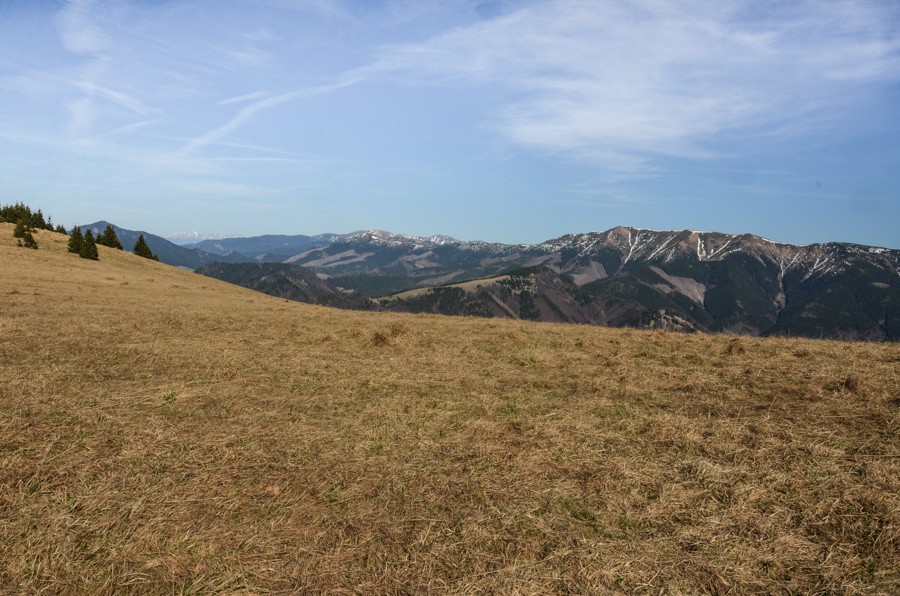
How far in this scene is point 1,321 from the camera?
17688 millimetres

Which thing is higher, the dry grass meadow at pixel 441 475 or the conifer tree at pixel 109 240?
the conifer tree at pixel 109 240

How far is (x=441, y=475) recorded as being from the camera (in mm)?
7539

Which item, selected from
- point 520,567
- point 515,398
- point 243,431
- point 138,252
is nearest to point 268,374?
point 243,431

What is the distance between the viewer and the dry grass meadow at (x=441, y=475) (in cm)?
527

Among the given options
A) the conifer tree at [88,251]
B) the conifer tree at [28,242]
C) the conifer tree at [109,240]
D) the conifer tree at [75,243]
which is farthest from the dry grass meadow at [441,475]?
the conifer tree at [109,240]

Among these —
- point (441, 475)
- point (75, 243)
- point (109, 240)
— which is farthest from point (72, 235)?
point (441, 475)

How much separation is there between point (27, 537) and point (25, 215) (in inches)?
4148

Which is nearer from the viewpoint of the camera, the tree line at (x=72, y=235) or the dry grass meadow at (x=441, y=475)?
the dry grass meadow at (x=441, y=475)

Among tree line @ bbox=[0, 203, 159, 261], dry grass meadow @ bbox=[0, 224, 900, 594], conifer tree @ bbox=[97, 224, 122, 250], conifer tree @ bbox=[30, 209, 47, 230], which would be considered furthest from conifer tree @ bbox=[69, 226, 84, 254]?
dry grass meadow @ bbox=[0, 224, 900, 594]

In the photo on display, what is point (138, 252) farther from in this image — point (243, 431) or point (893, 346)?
point (893, 346)

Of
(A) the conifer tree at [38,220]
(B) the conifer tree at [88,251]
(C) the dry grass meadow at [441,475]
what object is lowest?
(C) the dry grass meadow at [441,475]

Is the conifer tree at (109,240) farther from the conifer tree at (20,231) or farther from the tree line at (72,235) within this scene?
the conifer tree at (20,231)

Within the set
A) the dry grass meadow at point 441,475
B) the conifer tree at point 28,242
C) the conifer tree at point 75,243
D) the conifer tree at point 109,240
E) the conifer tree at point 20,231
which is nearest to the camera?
the dry grass meadow at point 441,475

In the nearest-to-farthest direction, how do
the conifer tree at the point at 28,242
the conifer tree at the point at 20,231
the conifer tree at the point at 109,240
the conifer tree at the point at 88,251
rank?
the conifer tree at the point at 28,242
the conifer tree at the point at 20,231
the conifer tree at the point at 88,251
the conifer tree at the point at 109,240
